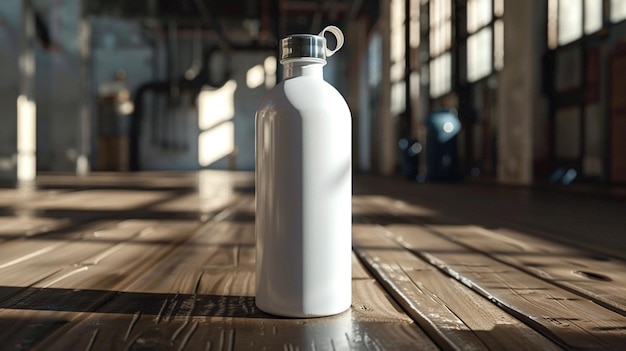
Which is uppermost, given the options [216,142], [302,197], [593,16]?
[593,16]

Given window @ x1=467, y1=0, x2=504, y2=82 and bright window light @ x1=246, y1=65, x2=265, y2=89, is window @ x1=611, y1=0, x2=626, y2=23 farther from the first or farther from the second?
bright window light @ x1=246, y1=65, x2=265, y2=89

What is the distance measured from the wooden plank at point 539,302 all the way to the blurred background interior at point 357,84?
1906 mm

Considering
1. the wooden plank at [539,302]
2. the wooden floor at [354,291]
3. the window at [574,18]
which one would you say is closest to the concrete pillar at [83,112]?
the window at [574,18]

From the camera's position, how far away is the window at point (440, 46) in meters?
6.20

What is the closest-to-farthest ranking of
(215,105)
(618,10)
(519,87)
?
1. (618,10)
2. (519,87)
3. (215,105)

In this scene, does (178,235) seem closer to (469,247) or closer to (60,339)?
(469,247)

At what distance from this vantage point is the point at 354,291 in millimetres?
758

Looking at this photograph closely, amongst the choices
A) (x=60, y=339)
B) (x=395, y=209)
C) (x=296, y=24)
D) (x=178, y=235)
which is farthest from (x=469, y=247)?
(x=296, y=24)

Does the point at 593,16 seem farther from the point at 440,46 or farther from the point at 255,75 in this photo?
the point at 255,75

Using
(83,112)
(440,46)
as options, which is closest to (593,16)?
(440,46)

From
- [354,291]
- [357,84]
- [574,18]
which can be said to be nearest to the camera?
[354,291]

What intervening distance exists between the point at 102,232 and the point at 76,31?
8.18m

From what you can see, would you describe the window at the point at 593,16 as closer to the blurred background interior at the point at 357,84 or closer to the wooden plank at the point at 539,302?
the blurred background interior at the point at 357,84

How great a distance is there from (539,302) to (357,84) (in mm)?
10570
